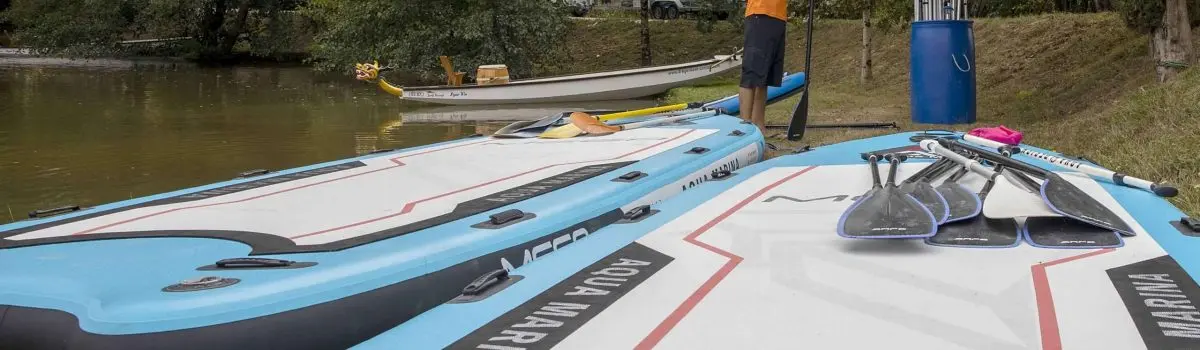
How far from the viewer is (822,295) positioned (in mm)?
2551

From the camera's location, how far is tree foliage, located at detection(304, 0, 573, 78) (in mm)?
20641

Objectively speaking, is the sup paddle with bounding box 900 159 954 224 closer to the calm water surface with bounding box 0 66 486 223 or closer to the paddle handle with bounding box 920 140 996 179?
the paddle handle with bounding box 920 140 996 179

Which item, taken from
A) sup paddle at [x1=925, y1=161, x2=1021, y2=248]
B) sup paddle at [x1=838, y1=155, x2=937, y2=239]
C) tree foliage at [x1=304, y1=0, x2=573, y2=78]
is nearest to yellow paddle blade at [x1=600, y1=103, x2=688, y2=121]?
sup paddle at [x1=838, y1=155, x2=937, y2=239]

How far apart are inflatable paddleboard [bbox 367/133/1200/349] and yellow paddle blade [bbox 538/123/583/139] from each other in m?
2.95

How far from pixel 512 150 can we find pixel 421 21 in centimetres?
1601

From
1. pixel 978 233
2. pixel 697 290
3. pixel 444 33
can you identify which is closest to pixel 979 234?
pixel 978 233

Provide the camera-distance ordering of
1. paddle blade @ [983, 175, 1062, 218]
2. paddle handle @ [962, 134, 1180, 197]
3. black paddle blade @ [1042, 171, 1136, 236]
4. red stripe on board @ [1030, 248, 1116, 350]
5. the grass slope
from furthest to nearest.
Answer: the grass slope
paddle handle @ [962, 134, 1180, 197]
paddle blade @ [983, 175, 1062, 218]
black paddle blade @ [1042, 171, 1136, 236]
red stripe on board @ [1030, 248, 1116, 350]

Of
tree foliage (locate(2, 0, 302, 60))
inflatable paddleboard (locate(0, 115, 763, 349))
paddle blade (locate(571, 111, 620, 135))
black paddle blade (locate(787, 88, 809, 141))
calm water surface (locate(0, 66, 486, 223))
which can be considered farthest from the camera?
tree foliage (locate(2, 0, 302, 60))

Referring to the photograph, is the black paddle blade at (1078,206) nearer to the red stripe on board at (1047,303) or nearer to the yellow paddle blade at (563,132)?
the red stripe on board at (1047,303)

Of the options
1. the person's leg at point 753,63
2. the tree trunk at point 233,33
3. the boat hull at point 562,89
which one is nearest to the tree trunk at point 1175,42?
the person's leg at point 753,63

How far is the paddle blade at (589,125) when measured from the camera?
6.52m

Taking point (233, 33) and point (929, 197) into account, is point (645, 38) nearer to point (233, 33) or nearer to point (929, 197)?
point (233, 33)

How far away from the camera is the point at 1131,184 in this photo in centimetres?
394

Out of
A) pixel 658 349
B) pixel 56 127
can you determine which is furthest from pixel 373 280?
pixel 56 127
